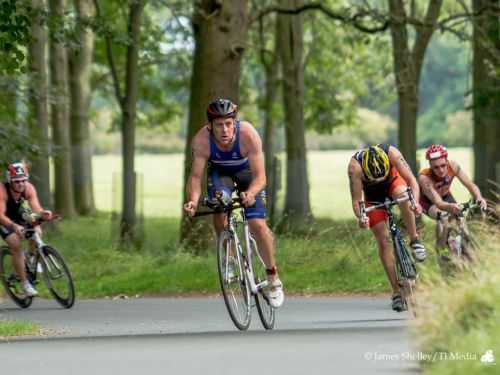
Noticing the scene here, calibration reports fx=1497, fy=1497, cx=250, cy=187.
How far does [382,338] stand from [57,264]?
22.4 ft

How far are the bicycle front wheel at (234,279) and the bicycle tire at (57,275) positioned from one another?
4.96m

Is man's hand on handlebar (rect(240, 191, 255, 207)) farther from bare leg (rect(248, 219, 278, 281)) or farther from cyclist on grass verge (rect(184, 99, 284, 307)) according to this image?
bare leg (rect(248, 219, 278, 281))

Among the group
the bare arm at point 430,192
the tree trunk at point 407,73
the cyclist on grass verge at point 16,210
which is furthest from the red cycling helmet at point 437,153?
the tree trunk at point 407,73

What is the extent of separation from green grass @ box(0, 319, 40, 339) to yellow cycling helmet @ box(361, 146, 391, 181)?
351 cm

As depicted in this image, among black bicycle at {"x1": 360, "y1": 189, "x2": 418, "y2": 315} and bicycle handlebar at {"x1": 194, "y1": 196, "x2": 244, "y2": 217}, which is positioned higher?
bicycle handlebar at {"x1": 194, "y1": 196, "x2": 244, "y2": 217}

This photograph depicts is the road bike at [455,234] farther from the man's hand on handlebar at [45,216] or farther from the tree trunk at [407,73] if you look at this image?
the tree trunk at [407,73]

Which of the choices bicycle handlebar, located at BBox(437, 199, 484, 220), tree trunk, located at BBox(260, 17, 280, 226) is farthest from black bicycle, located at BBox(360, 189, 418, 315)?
tree trunk, located at BBox(260, 17, 280, 226)

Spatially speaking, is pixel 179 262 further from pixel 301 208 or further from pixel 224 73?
pixel 301 208

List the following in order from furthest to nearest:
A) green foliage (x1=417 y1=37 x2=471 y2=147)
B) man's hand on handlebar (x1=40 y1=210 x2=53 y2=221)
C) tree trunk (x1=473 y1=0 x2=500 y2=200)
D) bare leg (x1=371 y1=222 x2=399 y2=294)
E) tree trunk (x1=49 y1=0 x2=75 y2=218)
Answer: green foliage (x1=417 y1=37 x2=471 y2=147) → tree trunk (x1=49 y1=0 x2=75 y2=218) → tree trunk (x1=473 y1=0 x2=500 y2=200) → man's hand on handlebar (x1=40 y1=210 x2=53 y2=221) → bare leg (x1=371 y1=222 x2=399 y2=294)

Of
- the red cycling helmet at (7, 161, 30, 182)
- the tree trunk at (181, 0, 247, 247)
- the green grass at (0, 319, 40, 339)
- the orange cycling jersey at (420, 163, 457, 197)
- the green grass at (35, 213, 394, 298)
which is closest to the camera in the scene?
the green grass at (0, 319, 40, 339)

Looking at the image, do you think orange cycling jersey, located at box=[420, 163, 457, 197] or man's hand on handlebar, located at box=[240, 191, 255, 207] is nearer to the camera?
man's hand on handlebar, located at box=[240, 191, 255, 207]

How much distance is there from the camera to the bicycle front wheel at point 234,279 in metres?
13.0

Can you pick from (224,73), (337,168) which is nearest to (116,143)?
(337,168)

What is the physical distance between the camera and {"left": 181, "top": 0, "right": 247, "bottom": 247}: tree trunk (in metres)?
24.6
